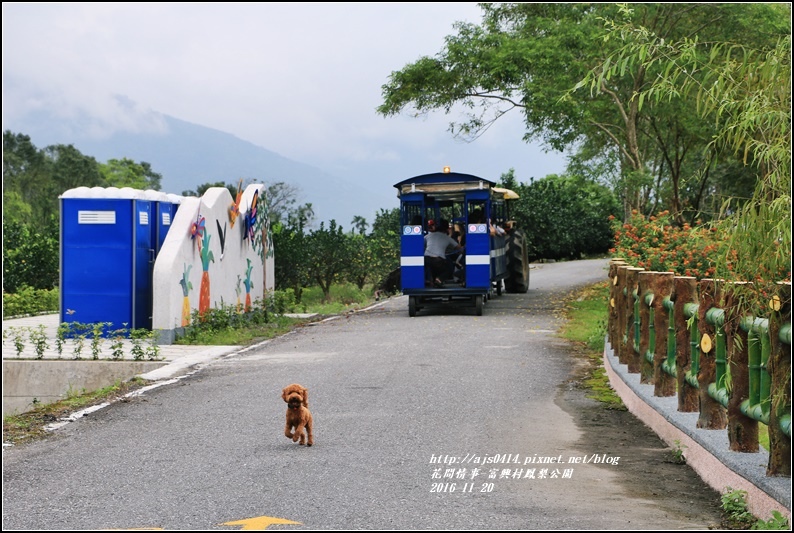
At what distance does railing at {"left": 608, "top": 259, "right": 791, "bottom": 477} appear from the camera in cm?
550

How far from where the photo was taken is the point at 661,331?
8953mm

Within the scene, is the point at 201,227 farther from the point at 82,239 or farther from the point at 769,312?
the point at 769,312

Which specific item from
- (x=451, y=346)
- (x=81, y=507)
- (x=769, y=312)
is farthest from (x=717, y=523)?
(x=451, y=346)

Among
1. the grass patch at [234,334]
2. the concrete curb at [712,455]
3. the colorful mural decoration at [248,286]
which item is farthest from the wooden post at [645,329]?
the colorful mural decoration at [248,286]

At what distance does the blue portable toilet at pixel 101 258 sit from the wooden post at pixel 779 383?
1192 cm

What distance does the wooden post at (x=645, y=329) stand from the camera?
31.4ft

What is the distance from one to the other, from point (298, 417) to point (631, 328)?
14.2 feet

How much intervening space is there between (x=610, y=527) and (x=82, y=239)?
1226cm

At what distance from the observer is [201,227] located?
16906 millimetres

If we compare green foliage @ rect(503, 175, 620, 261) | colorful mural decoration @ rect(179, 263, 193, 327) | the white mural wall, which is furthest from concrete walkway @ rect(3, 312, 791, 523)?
green foliage @ rect(503, 175, 620, 261)

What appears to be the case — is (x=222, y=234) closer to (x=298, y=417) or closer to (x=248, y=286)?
(x=248, y=286)

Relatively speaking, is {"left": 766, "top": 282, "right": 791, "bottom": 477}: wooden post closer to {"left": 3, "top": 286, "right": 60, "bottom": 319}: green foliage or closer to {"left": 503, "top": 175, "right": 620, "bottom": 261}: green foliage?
{"left": 3, "top": 286, "right": 60, "bottom": 319}: green foliage

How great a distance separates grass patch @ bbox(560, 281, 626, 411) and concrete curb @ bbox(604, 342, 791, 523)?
0.75 metres

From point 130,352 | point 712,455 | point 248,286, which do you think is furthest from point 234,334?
point 712,455
